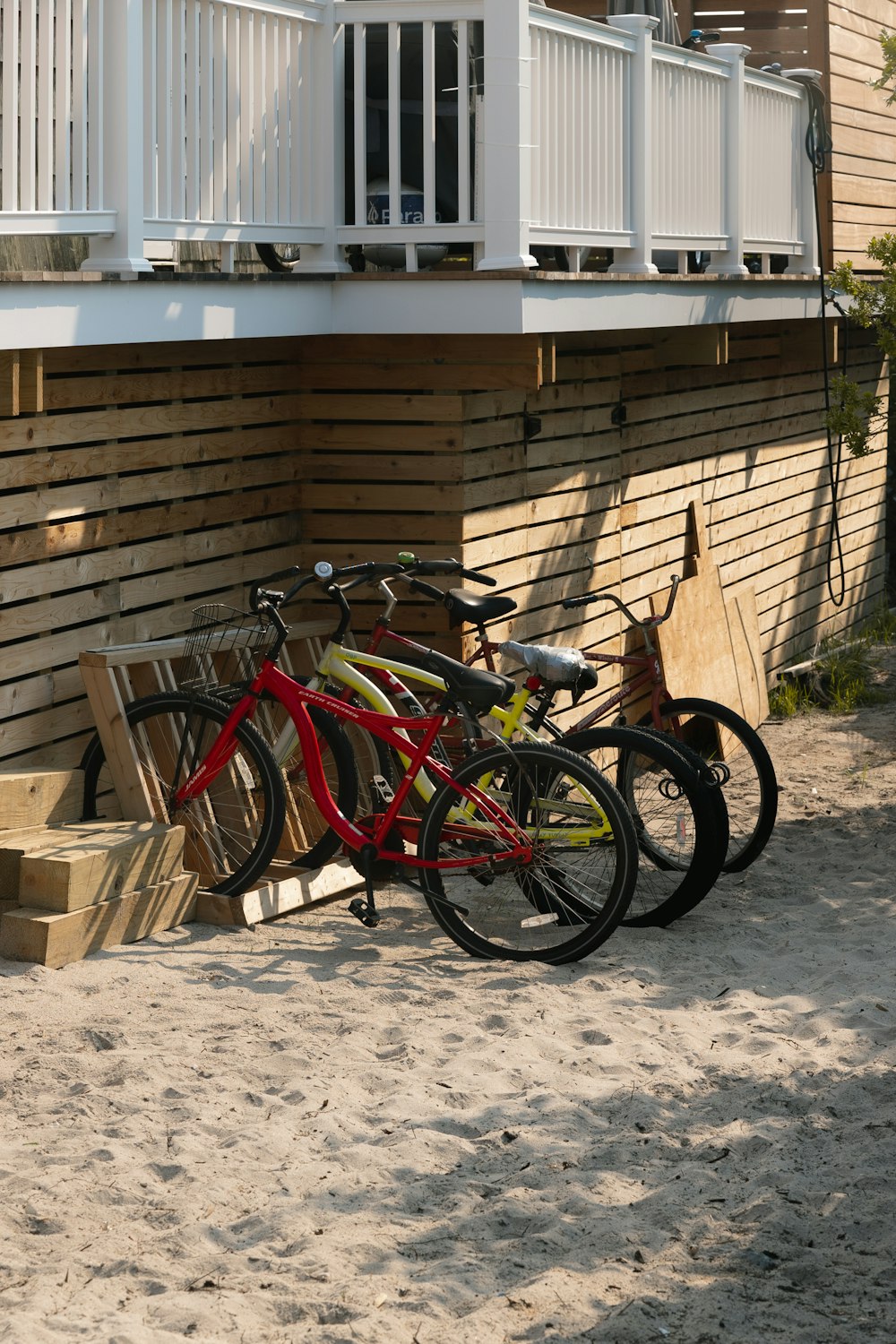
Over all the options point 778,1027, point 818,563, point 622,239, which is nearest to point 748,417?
point 818,563

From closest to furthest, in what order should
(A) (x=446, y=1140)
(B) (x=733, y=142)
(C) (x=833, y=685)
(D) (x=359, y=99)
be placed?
(A) (x=446, y=1140) → (D) (x=359, y=99) → (B) (x=733, y=142) → (C) (x=833, y=685)

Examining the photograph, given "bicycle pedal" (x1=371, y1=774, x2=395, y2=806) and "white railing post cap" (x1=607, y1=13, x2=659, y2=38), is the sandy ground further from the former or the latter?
"white railing post cap" (x1=607, y1=13, x2=659, y2=38)

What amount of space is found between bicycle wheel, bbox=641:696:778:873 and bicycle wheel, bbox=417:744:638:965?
0.99 m

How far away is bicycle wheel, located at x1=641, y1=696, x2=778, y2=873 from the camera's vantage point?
767 centimetres

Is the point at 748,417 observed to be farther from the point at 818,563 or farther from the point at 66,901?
the point at 66,901

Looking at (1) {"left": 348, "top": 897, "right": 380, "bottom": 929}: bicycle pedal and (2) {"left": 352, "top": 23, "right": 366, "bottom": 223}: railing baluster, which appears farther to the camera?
(2) {"left": 352, "top": 23, "right": 366, "bottom": 223}: railing baluster

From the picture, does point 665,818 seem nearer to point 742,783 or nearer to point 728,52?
point 742,783

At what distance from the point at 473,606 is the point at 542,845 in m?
1.00

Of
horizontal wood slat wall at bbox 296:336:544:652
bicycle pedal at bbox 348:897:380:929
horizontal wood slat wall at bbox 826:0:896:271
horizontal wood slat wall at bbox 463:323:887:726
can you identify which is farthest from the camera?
horizontal wood slat wall at bbox 826:0:896:271

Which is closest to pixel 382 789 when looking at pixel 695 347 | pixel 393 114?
pixel 393 114

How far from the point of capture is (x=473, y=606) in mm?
6805

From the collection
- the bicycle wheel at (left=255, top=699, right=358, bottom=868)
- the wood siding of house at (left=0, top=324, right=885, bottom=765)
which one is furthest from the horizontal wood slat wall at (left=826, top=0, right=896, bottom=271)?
the bicycle wheel at (left=255, top=699, right=358, bottom=868)

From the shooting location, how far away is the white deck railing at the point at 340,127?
612 centimetres

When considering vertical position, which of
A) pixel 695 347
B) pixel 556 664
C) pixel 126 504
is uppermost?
pixel 695 347
